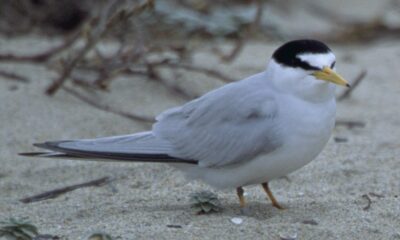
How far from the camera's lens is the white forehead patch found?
3506 millimetres

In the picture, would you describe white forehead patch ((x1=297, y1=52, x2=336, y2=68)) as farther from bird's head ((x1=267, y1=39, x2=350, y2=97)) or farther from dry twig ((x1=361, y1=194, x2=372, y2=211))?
dry twig ((x1=361, y1=194, x2=372, y2=211))

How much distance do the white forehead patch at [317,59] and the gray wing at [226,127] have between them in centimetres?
22

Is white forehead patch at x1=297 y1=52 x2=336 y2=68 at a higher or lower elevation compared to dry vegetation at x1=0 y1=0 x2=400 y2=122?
lower

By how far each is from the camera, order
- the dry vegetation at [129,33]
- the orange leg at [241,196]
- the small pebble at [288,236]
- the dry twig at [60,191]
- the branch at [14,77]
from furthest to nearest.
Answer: the branch at [14,77]
the dry vegetation at [129,33]
the dry twig at [60,191]
the orange leg at [241,196]
the small pebble at [288,236]

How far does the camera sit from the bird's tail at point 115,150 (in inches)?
145

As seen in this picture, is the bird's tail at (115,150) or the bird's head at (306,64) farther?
the bird's tail at (115,150)

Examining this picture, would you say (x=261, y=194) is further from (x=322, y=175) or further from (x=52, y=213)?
(x=52, y=213)

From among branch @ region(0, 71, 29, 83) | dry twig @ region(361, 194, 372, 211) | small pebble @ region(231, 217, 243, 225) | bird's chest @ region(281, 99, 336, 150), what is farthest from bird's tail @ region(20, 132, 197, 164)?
branch @ region(0, 71, 29, 83)

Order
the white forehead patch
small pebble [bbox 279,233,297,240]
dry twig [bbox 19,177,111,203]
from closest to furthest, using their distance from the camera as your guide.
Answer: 1. small pebble [bbox 279,233,297,240]
2. the white forehead patch
3. dry twig [bbox 19,177,111,203]

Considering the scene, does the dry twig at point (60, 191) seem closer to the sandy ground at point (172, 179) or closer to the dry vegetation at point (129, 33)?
the sandy ground at point (172, 179)

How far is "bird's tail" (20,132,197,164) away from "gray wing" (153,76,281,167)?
0.14 ft

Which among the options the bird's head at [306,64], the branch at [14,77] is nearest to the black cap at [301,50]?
the bird's head at [306,64]

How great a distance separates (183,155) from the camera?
12.3 ft

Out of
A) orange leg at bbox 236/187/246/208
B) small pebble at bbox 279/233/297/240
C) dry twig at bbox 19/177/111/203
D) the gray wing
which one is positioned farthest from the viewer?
dry twig at bbox 19/177/111/203
